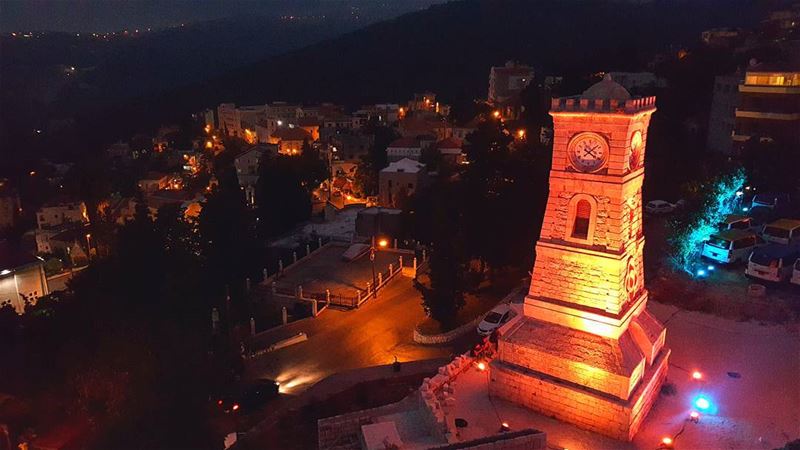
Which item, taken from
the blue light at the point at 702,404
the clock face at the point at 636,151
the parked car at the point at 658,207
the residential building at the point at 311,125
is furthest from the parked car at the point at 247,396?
the residential building at the point at 311,125

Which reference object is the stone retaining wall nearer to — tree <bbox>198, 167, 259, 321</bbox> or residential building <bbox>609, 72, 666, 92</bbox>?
tree <bbox>198, 167, 259, 321</bbox>

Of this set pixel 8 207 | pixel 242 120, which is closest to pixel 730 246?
pixel 8 207

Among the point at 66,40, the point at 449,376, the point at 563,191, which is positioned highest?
the point at 66,40

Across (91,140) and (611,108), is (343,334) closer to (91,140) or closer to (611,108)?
(611,108)

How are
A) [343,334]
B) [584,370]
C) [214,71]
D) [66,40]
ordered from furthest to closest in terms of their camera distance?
[66,40] → [214,71] → [343,334] → [584,370]

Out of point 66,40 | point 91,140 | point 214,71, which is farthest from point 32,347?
point 66,40

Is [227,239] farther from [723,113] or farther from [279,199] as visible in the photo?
[723,113]

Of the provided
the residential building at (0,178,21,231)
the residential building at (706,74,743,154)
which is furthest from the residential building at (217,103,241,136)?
the residential building at (706,74,743,154)
